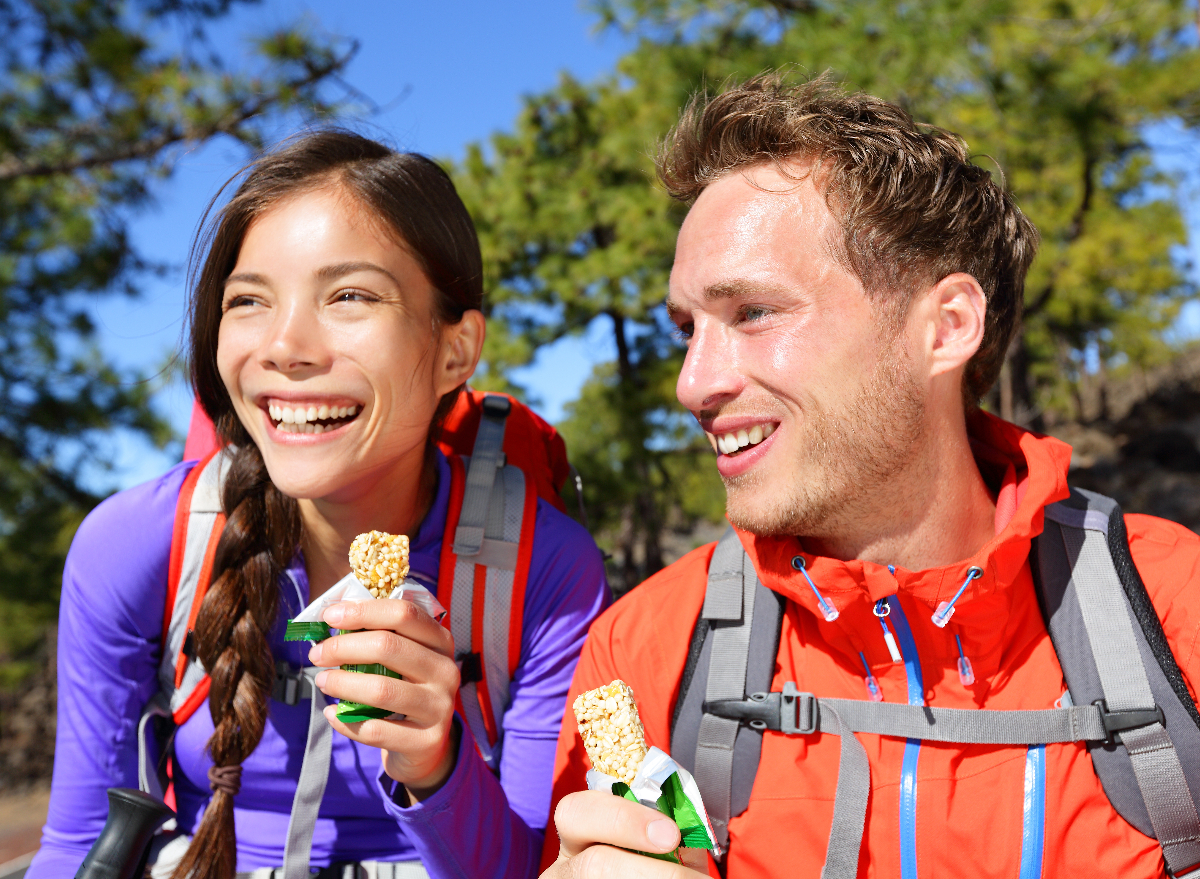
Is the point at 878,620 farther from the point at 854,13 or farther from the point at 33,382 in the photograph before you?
the point at 33,382

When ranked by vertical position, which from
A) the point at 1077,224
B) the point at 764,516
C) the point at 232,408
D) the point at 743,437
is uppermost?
the point at 1077,224

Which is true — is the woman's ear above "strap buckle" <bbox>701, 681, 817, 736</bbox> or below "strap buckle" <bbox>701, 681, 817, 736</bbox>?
above

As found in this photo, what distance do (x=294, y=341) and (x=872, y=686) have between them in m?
1.45

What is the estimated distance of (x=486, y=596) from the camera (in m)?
2.01

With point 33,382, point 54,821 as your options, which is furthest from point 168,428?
point 54,821

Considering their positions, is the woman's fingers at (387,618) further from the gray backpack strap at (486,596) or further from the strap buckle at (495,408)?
the strap buckle at (495,408)

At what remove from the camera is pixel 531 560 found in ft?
6.82

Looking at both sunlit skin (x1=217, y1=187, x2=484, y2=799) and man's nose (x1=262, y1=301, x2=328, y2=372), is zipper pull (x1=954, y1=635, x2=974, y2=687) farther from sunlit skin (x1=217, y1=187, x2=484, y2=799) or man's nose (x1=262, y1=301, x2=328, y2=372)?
man's nose (x1=262, y1=301, x2=328, y2=372)

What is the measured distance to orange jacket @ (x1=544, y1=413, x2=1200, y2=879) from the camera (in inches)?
64.1

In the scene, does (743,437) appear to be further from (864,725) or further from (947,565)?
(864,725)

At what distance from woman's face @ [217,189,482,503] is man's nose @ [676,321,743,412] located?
0.64m

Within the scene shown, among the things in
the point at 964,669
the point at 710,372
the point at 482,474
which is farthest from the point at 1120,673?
the point at 482,474

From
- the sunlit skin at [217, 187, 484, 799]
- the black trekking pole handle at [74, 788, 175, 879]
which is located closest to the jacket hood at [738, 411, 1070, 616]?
the sunlit skin at [217, 187, 484, 799]

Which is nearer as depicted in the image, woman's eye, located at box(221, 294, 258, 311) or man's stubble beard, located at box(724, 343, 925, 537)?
man's stubble beard, located at box(724, 343, 925, 537)
